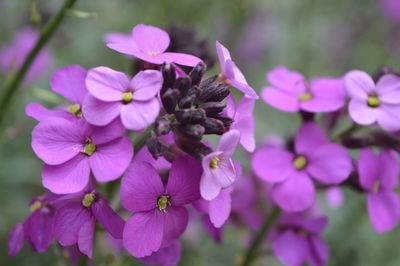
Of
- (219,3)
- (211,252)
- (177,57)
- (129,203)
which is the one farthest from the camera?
(219,3)

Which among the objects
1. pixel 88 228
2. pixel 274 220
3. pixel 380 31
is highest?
pixel 88 228

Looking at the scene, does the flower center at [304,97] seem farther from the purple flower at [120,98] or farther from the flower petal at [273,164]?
the purple flower at [120,98]

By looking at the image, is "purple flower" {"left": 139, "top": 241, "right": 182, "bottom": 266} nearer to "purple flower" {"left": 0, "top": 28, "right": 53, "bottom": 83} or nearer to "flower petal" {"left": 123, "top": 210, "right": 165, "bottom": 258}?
"flower petal" {"left": 123, "top": 210, "right": 165, "bottom": 258}

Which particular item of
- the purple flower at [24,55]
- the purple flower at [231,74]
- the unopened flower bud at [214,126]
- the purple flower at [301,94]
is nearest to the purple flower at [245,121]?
the purple flower at [231,74]

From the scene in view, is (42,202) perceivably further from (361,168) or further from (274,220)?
(361,168)

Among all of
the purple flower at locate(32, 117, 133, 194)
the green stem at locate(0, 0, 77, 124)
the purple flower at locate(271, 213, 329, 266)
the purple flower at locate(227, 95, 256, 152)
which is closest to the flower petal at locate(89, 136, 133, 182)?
the purple flower at locate(32, 117, 133, 194)


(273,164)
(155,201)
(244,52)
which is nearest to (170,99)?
(155,201)

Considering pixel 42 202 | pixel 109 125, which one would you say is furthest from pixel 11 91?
pixel 109 125
